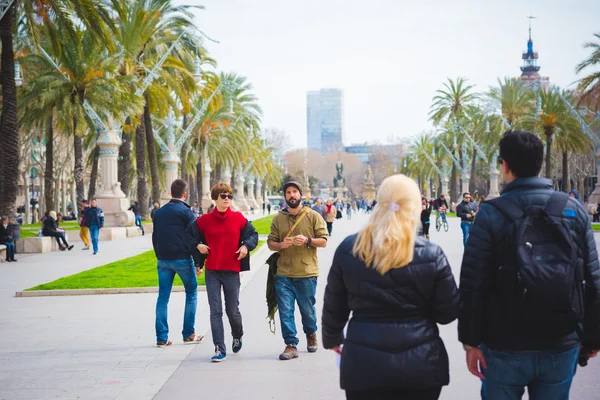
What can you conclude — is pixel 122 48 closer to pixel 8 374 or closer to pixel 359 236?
pixel 8 374

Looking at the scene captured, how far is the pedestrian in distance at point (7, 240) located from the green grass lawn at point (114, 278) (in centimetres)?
434

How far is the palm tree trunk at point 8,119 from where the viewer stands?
867 inches

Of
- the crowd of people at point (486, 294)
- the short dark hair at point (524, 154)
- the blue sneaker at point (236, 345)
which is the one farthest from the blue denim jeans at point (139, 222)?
the short dark hair at point (524, 154)

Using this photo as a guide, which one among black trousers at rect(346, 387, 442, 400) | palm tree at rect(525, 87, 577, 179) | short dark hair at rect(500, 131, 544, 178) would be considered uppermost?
palm tree at rect(525, 87, 577, 179)

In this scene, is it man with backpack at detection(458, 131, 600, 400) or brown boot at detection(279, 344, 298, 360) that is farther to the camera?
brown boot at detection(279, 344, 298, 360)

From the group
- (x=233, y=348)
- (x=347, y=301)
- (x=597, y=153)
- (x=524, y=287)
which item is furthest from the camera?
(x=597, y=153)

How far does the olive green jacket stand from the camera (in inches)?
293

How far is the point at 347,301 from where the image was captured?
12.4 feet

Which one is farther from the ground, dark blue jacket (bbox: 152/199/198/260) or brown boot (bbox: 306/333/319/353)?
dark blue jacket (bbox: 152/199/198/260)

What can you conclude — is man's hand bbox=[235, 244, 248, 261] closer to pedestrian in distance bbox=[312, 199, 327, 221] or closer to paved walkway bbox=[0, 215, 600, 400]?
paved walkway bbox=[0, 215, 600, 400]

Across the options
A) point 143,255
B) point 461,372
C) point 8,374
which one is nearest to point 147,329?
point 8,374

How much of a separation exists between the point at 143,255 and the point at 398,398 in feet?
59.8

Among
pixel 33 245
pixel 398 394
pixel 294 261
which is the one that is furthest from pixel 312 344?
pixel 33 245

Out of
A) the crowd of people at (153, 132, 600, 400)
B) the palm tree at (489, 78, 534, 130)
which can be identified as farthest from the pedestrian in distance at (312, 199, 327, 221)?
the palm tree at (489, 78, 534, 130)
